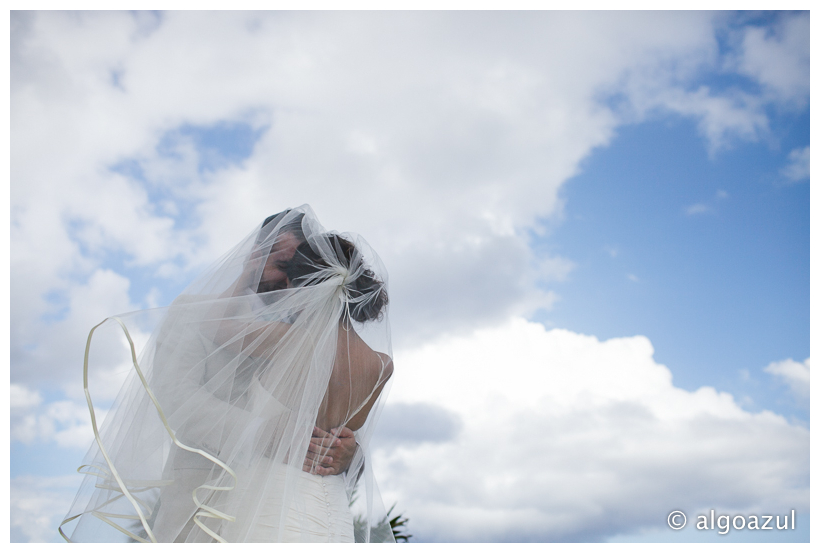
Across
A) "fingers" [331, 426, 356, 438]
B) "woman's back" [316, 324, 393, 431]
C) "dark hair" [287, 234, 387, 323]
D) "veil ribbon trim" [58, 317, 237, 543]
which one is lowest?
"veil ribbon trim" [58, 317, 237, 543]

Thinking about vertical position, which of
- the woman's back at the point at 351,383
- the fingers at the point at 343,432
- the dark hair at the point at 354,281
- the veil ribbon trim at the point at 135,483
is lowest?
the veil ribbon trim at the point at 135,483

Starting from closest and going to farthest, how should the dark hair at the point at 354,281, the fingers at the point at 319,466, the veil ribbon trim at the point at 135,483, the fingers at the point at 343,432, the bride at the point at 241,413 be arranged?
the veil ribbon trim at the point at 135,483
the bride at the point at 241,413
the fingers at the point at 319,466
the fingers at the point at 343,432
the dark hair at the point at 354,281

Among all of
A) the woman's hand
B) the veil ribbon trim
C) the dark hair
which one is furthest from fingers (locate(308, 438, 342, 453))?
the dark hair

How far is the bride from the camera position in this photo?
2.37 meters

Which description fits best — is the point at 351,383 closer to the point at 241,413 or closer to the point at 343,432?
the point at 343,432

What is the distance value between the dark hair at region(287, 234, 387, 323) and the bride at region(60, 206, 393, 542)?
1cm

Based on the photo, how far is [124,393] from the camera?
2.58m

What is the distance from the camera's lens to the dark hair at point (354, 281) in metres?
2.94

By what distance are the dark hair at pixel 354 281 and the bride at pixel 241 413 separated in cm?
1

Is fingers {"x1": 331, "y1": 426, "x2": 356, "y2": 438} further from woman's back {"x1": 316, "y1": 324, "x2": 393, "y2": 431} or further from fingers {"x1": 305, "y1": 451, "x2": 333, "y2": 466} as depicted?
fingers {"x1": 305, "y1": 451, "x2": 333, "y2": 466}

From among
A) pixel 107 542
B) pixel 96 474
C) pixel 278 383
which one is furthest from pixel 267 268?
pixel 107 542

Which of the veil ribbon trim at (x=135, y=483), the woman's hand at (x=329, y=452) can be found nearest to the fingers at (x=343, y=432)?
the woman's hand at (x=329, y=452)

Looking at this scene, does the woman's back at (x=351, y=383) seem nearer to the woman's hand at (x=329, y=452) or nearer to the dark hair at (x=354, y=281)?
the woman's hand at (x=329, y=452)

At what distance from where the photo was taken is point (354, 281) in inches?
121
